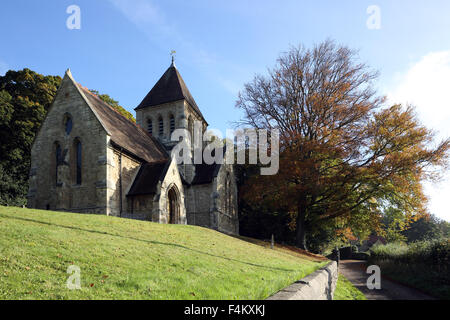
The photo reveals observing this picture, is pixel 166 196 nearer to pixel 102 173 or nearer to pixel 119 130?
pixel 102 173

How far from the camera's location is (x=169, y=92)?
109 feet

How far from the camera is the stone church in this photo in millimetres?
18562

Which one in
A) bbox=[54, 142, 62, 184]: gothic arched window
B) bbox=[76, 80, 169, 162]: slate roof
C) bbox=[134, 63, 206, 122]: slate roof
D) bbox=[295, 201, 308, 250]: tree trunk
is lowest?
bbox=[295, 201, 308, 250]: tree trunk

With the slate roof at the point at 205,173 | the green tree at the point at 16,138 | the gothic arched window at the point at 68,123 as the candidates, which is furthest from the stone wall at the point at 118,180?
the green tree at the point at 16,138

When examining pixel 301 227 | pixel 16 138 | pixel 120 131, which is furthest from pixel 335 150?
pixel 16 138

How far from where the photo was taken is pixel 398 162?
18.8m

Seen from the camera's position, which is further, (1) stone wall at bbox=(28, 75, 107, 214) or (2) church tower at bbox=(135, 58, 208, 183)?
(2) church tower at bbox=(135, 58, 208, 183)

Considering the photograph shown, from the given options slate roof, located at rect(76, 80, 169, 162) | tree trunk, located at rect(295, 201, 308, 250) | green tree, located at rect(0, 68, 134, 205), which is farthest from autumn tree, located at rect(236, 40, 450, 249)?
green tree, located at rect(0, 68, 134, 205)

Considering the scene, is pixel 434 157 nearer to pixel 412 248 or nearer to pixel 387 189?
pixel 387 189

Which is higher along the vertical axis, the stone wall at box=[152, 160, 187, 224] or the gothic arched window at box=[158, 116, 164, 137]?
the gothic arched window at box=[158, 116, 164, 137]

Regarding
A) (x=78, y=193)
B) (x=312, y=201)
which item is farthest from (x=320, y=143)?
(x=78, y=193)

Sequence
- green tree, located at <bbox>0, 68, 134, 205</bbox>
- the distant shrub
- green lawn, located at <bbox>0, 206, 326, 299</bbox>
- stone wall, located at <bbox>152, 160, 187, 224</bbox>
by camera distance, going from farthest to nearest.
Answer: green tree, located at <bbox>0, 68, 134, 205</bbox> → stone wall, located at <bbox>152, 160, 187, 224</bbox> → the distant shrub → green lawn, located at <bbox>0, 206, 326, 299</bbox>

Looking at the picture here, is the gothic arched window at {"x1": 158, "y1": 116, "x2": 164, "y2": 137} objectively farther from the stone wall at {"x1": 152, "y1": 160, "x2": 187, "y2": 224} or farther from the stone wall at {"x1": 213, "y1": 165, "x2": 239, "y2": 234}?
the stone wall at {"x1": 152, "y1": 160, "x2": 187, "y2": 224}

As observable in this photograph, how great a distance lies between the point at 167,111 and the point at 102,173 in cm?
1518
